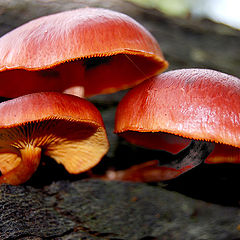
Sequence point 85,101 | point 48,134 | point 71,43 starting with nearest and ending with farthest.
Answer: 1. point 71,43
2. point 85,101
3. point 48,134

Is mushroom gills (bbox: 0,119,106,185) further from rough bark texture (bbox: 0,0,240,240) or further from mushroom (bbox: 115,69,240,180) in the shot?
mushroom (bbox: 115,69,240,180)

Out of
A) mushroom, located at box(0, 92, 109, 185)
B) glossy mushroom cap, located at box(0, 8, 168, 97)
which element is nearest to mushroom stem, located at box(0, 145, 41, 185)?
mushroom, located at box(0, 92, 109, 185)

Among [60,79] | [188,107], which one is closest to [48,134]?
[60,79]

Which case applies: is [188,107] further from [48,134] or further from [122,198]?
[122,198]

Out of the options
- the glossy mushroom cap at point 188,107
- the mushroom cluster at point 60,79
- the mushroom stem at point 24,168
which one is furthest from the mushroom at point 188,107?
the mushroom stem at point 24,168

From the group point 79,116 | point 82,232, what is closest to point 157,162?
point 82,232

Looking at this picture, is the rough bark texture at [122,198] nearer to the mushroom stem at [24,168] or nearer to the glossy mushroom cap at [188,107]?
the mushroom stem at [24,168]

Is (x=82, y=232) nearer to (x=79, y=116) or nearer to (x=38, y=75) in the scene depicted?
(x=79, y=116)

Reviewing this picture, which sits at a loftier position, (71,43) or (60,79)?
(71,43)
